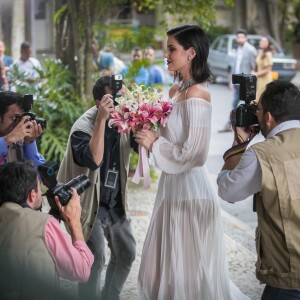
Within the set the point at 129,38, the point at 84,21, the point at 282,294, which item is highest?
the point at 84,21

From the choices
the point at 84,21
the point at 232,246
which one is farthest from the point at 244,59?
the point at 232,246

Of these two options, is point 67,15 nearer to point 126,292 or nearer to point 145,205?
point 145,205

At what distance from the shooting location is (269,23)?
102 feet

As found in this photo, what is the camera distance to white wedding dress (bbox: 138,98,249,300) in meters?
4.46

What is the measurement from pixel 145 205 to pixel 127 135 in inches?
159

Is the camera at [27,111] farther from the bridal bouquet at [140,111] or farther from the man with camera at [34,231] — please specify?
the man with camera at [34,231]

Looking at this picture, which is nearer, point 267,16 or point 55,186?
point 55,186

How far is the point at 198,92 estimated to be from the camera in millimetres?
4477

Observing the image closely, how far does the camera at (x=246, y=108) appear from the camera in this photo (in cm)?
388

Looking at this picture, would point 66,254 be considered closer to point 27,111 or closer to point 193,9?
point 27,111

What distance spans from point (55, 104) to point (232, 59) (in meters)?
15.9

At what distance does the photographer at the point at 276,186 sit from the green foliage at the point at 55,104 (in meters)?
5.35

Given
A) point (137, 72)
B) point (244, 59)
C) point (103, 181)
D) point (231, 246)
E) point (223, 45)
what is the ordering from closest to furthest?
point (103, 181) → point (231, 246) → point (137, 72) → point (244, 59) → point (223, 45)

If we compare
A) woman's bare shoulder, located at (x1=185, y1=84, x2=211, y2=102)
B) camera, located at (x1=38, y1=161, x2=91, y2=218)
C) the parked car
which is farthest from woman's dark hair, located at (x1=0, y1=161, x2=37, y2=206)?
the parked car
